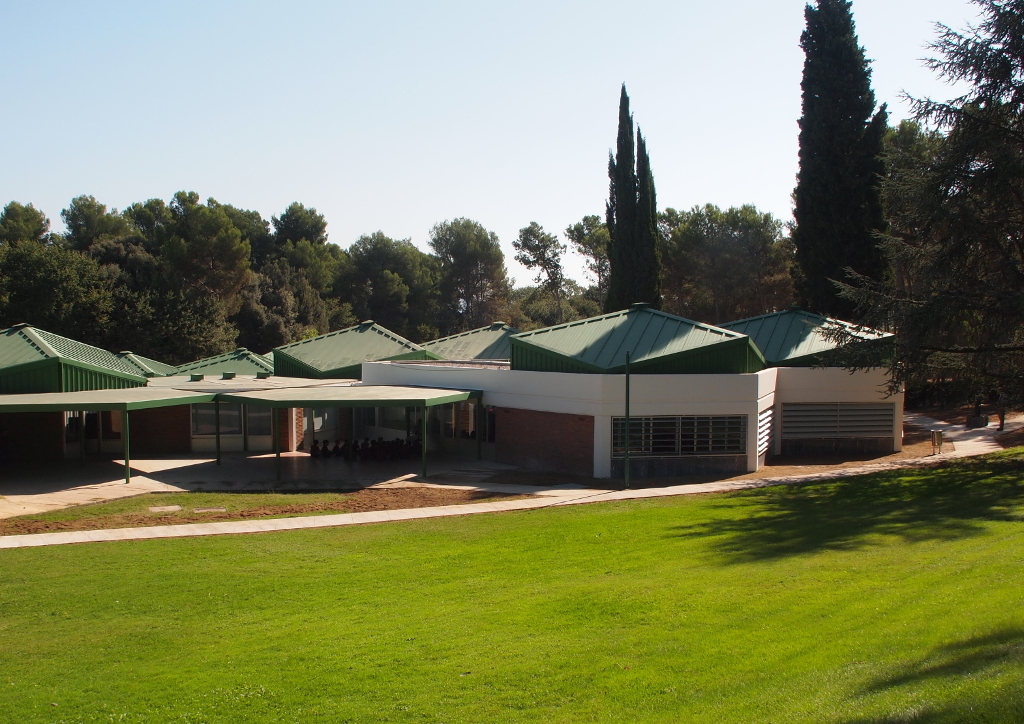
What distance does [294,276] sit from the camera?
70.9 meters

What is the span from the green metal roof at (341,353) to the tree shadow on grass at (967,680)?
104 ft

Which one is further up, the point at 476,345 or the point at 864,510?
the point at 476,345

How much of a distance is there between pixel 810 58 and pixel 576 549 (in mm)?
32440

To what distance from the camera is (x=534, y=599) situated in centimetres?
1094

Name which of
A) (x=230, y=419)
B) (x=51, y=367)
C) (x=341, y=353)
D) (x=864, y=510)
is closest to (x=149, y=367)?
(x=341, y=353)

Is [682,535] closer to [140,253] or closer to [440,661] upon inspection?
[440,661]

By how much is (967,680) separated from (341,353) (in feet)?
112

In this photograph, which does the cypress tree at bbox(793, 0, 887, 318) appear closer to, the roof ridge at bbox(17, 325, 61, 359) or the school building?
the school building

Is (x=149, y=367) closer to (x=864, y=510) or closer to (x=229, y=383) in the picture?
(x=229, y=383)

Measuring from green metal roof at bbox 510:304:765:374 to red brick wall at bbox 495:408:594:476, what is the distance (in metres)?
1.61

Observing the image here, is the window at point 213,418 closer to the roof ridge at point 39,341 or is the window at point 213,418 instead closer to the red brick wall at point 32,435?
the red brick wall at point 32,435

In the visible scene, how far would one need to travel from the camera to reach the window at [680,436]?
80.6 feet

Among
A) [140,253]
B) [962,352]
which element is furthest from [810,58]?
[140,253]

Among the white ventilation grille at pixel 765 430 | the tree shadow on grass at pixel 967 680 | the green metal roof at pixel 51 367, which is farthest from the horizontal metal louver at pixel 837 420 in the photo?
the green metal roof at pixel 51 367
